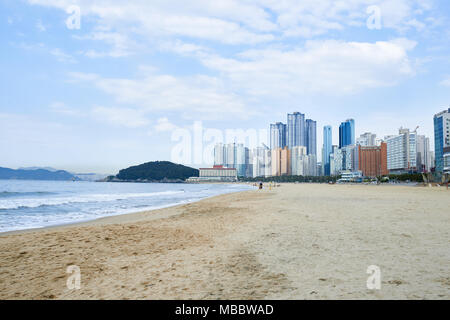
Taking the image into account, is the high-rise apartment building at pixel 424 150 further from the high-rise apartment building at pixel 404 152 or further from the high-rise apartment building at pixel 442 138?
the high-rise apartment building at pixel 442 138

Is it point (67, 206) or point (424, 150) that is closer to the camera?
point (67, 206)

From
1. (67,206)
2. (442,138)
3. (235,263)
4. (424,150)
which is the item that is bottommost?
(67,206)

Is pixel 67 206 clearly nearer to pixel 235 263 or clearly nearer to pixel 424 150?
pixel 235 263

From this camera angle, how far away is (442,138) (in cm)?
11225

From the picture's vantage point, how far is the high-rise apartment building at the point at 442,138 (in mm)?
106812

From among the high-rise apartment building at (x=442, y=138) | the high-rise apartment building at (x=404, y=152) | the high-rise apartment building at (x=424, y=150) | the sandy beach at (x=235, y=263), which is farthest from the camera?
the high-rise apartment building at (x=424, y=150)

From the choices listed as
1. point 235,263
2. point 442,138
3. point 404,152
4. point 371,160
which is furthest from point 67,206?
point 371,160

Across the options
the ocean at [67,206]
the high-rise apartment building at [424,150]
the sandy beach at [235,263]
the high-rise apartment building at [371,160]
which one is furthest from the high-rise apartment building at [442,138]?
the sandy beach at [235,263]

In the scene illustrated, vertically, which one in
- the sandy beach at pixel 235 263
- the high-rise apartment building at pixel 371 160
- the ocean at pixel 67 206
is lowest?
the ocean at pixel 67 206

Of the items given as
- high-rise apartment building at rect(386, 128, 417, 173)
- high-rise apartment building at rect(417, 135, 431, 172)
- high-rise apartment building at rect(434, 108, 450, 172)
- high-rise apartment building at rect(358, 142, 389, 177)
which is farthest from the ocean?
high-rise apartment building at rect(417, 135, 431, 172)
